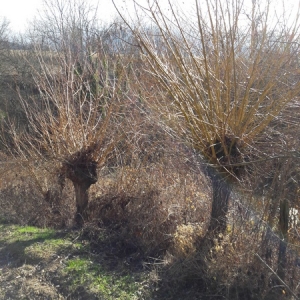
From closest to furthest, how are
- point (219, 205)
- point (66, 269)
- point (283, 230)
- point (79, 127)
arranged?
point (283, 230)
point (219, 205)
point (66, 269)
point (79, 127)

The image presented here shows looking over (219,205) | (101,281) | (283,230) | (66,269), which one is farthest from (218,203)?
(66,269)

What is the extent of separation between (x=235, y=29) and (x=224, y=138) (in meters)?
1.32

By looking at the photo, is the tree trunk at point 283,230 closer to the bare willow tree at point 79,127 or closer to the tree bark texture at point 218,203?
the tree bark texture at point 218,203

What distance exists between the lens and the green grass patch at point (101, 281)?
5891 millimetres

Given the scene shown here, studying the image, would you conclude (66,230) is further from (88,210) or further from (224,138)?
(224,138)

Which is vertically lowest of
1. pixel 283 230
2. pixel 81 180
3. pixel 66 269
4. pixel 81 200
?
pixel 66 269

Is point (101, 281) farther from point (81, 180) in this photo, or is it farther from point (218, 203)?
point (81, 180)

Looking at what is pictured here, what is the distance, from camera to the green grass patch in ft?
19.3

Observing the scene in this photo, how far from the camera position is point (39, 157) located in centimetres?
923

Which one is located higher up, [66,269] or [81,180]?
[81,180]

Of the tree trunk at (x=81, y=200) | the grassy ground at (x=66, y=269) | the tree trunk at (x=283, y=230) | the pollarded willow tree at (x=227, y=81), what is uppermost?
the pollarded willow tree at (x=227, y=81)

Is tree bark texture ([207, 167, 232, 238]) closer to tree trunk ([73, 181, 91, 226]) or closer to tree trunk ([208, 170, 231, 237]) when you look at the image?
tree trunk ([208, 170, 231, 237])

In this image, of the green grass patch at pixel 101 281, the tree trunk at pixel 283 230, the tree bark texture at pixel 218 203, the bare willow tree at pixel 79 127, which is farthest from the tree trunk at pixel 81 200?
the tree trunk at pixel 283 230

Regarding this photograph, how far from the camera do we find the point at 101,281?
6.21 m
